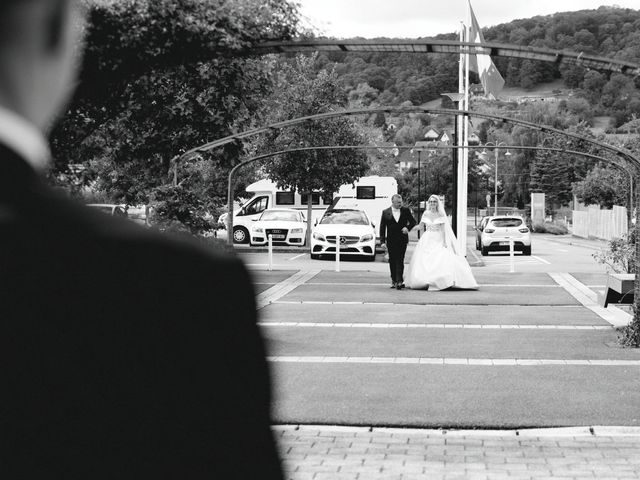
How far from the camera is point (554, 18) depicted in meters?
108

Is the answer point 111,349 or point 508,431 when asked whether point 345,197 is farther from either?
point 111,349

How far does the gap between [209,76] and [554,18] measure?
91.9 metres

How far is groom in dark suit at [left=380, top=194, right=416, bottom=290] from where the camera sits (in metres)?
19.6

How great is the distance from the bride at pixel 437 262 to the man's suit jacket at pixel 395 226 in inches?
12.9

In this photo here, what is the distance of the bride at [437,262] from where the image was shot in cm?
1961

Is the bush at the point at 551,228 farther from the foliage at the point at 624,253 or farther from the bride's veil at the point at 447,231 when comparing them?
the foliage at the point at 624,253

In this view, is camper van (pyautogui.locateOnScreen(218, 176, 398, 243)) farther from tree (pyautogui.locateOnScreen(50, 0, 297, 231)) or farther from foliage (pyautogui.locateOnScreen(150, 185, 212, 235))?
foliage (pyautogui.locateOnScreen(150, 185, 212, 235))

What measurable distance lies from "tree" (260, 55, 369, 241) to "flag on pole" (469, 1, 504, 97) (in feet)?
27.5

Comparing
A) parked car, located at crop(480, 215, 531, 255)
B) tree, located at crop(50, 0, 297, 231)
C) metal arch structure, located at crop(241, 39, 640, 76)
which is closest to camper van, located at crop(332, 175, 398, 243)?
parked car, located at crop(480, 215, 531, 255)

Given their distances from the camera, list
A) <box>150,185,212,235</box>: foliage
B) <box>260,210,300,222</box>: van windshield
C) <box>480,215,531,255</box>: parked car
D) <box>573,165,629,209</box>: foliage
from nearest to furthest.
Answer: <box>150,185,212,235</box>: foliage, <box>480,215,531,255</box>: parked car, <box>260,210,300,222</box>: van windshield, <box>573,165,629,209</box>: foliage

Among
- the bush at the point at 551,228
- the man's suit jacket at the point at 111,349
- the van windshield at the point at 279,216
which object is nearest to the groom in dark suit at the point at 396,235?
the van windshield at the point at 279,216

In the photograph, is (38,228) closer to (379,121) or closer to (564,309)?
(564,309)

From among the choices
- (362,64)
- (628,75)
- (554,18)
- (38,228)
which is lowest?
(38,228)

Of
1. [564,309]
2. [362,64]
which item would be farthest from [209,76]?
[362,64]
